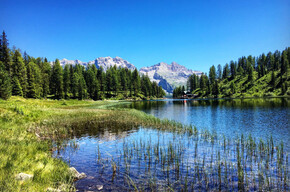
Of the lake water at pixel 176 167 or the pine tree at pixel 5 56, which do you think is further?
the pine tree at pixel 5 56

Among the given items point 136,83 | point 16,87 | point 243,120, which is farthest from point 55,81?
point 243,120

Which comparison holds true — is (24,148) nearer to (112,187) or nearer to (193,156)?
(112,187)

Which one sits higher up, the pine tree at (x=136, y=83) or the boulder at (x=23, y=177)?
the pine tree at (x=136, y=83)

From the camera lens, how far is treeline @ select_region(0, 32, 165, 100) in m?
70.9

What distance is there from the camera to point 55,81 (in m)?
102

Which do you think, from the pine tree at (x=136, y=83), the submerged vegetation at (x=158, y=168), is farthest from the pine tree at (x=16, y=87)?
the pine tree at (x=136, y=83)

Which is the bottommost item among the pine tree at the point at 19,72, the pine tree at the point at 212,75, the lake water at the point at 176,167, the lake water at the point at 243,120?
the lake water at the point at 176,167

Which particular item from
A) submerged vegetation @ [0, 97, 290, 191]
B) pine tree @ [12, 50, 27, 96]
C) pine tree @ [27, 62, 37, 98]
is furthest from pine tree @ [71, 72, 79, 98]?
submerged vegetation @ [0, 97, 290, 191]

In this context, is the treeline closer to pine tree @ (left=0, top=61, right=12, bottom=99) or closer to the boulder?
pine tree @ (left=0, top=61, right=12, bottom=99)

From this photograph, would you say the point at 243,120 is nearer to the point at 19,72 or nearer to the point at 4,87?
the point at 4,87

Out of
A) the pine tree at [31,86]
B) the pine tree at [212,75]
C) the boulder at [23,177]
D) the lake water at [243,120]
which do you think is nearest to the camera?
the boulder at [23,177]

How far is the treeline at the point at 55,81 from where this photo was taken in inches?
2793

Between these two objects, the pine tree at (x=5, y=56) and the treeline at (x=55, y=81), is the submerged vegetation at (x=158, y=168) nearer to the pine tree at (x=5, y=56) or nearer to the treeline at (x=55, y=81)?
the treeline at (x=55, y=81)

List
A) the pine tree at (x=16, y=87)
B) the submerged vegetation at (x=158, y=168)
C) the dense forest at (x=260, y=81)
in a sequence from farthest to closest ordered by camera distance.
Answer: the dense forest at (x=260, y=81) → the pine tree at (x=16, y=87) → the submerged vegetation at (x=158, y=168)
